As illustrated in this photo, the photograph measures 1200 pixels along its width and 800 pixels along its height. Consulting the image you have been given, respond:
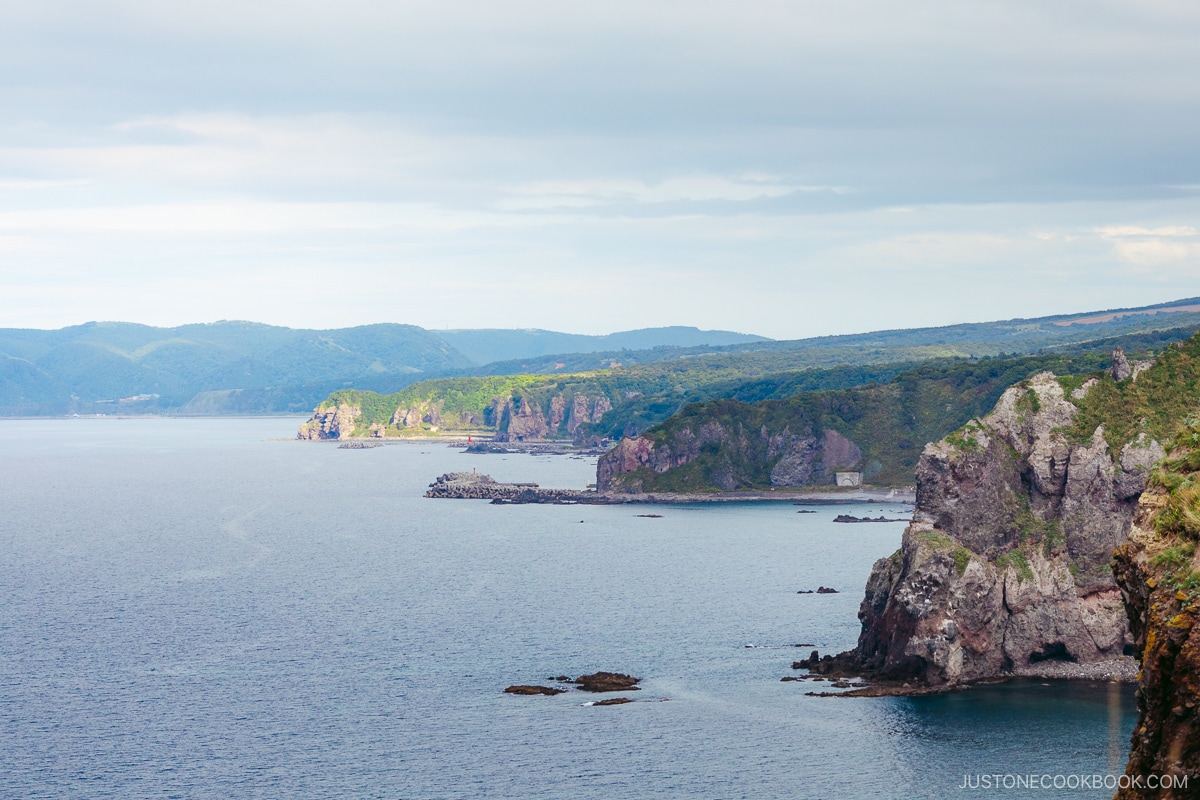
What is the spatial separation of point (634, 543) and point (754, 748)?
366 feet

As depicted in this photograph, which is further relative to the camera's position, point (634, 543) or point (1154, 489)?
point (634, 543)

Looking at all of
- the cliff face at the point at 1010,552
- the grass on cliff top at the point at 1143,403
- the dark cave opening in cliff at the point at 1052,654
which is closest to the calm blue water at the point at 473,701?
the dark cave opening in cliff at the point at 1052,654

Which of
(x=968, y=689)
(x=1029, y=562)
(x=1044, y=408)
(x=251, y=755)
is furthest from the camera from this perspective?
(x=1044, y=408)

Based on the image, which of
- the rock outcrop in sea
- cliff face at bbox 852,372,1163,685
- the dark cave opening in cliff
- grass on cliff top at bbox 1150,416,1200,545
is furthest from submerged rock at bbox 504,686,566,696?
grass on cliff top at bbox 1150,416,1200,545

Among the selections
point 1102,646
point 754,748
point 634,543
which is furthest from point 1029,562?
point 634,543

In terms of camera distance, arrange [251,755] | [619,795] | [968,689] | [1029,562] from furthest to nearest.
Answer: [1029,562] < [968,689] < [251,755] < [619,795]

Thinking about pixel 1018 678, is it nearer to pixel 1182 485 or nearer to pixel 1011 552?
pixel 1011 552

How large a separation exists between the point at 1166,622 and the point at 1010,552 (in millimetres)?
78785

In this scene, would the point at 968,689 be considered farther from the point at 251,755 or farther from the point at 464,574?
the point at 464,574

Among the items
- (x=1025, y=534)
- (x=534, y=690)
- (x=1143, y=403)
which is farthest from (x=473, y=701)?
(x=1143, y=403)

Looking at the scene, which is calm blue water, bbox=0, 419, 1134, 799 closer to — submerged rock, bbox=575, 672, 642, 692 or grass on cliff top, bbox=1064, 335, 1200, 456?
submerged rock, bbox=575, 672, 642, 692

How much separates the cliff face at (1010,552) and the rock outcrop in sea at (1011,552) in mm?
88

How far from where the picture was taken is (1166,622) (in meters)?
31.3

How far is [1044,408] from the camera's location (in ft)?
376
